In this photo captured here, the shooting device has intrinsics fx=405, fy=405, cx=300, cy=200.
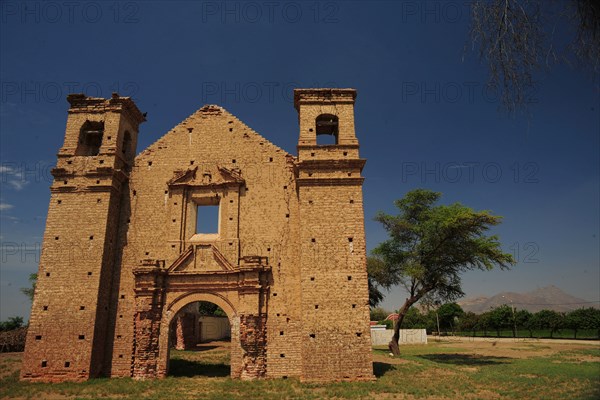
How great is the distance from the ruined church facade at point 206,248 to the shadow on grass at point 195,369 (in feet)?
4.42

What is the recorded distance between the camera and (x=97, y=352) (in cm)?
1409

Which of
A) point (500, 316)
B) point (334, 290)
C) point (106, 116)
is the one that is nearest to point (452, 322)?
point (500, 316)

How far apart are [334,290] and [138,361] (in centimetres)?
723

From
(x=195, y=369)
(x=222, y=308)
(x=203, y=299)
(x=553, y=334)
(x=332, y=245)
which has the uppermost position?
(x=332, y=245)

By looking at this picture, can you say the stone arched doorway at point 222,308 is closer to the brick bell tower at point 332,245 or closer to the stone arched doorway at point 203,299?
the stone arched doorway at point 203,299

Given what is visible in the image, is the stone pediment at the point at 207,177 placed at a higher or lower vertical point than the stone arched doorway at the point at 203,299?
higher

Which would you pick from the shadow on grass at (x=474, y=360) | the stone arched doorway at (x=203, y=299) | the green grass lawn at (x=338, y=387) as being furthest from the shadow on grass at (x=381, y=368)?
the shadow on grass at (x=474, y=360)

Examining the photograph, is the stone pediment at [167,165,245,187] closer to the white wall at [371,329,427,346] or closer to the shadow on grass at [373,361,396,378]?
the shadow on grass at [373,361,396,378]

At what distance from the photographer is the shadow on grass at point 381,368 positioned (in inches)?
571

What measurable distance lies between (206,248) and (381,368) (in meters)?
8.13

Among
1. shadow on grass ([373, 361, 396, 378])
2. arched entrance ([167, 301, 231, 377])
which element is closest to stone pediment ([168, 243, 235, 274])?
arched entrance ([167, 301, 231, 377])

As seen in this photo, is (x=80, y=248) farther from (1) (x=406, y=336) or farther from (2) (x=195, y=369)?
(1) (x=406, y=336)

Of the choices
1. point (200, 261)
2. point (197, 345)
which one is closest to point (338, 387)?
point (200, 261)

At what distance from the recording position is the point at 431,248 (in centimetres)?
2352
